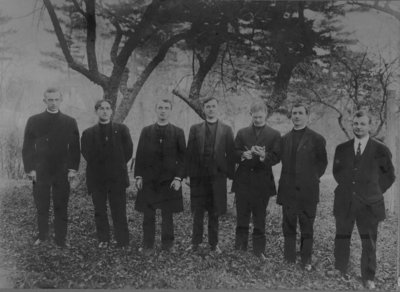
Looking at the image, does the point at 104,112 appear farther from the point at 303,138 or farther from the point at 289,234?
the point at 289,234

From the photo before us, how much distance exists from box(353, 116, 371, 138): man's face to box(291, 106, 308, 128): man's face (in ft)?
1.41

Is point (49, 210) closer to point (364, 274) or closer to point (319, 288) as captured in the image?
point (319, 288)

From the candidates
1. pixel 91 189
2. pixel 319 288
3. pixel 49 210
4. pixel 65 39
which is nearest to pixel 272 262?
pixel 319 288

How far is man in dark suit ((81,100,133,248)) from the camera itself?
3938 mm

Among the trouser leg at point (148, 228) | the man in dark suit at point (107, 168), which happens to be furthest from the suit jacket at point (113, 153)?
the trouser leg at point (148, 228)

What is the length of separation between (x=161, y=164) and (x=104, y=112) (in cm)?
68

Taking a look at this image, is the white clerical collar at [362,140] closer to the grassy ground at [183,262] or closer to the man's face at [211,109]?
the grassy ground at [183,262]

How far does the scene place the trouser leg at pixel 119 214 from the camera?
3947 mm

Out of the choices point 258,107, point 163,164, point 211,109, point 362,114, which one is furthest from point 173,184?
point 362,114

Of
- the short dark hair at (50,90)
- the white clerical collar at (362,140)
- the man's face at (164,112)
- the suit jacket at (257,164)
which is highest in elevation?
the short dark hair at (50,90)

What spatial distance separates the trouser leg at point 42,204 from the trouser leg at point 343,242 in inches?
99.4

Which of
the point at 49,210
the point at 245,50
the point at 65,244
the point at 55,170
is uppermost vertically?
the point at 245,50

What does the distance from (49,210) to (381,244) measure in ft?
9.55

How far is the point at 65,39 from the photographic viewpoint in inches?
159
